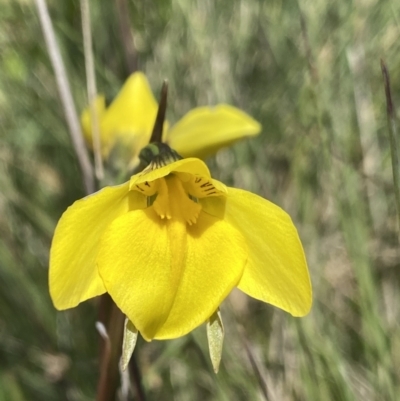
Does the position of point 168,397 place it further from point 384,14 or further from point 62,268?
point 384,14

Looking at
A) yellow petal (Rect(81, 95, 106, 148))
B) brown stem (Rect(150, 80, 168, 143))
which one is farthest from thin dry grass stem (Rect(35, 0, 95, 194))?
brown stem (Rect(150, 80, 168, 143))

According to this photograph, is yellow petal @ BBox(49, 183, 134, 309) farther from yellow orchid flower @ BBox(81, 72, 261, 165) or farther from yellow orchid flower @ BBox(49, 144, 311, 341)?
yellow orchid flower @ BBox(81, 72, 261, 165)

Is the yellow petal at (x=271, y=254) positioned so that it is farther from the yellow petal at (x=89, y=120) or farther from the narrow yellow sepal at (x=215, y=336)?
the yellow petal at (x=89, y=120)

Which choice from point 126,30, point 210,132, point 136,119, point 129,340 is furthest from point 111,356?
point 126,30

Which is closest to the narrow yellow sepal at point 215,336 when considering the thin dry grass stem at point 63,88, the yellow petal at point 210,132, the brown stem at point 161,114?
the brown stem at point 161,114

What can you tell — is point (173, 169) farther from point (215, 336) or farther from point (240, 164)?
point (240, 164)

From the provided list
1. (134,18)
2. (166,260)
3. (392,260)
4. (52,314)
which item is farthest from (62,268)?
(134,18)
